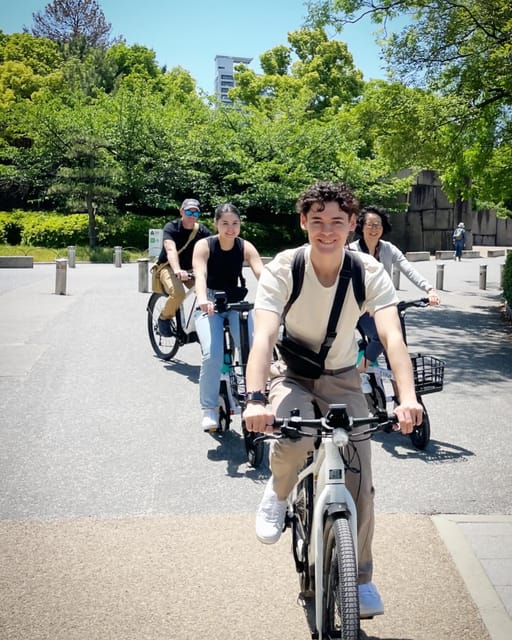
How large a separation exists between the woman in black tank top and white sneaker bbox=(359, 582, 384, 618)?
3.04m

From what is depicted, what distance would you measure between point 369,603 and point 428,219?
3961 centimetres

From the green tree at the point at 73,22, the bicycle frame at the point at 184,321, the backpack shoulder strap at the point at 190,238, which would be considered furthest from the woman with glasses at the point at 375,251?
the green tree at the point at 73,22

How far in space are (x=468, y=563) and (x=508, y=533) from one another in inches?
20.7

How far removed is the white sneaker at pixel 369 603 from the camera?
2.71m

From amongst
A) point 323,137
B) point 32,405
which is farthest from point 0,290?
point 323,137

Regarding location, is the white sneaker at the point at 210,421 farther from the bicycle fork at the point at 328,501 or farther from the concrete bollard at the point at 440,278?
the concrete bollard at the point at 440,278

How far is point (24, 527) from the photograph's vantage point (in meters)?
4.17

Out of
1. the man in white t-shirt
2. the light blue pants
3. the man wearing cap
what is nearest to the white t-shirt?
the man in white t-shirt

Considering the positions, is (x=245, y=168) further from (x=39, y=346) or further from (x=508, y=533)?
(x=508, y=533)

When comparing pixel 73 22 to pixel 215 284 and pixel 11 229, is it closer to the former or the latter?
pixel 11 229

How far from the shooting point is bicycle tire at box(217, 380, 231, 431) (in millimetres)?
5945

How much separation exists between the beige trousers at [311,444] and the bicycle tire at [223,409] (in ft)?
8.32

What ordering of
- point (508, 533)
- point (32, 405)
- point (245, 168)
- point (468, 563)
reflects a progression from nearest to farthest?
point (468, 563)
point (508, 533)
point (32, 405)
point (245, 168)

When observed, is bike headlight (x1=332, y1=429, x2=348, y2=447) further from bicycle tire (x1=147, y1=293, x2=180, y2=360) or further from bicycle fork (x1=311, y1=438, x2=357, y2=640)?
bicycle tire (x1=147, y1=293, x2=180, y2=360)
